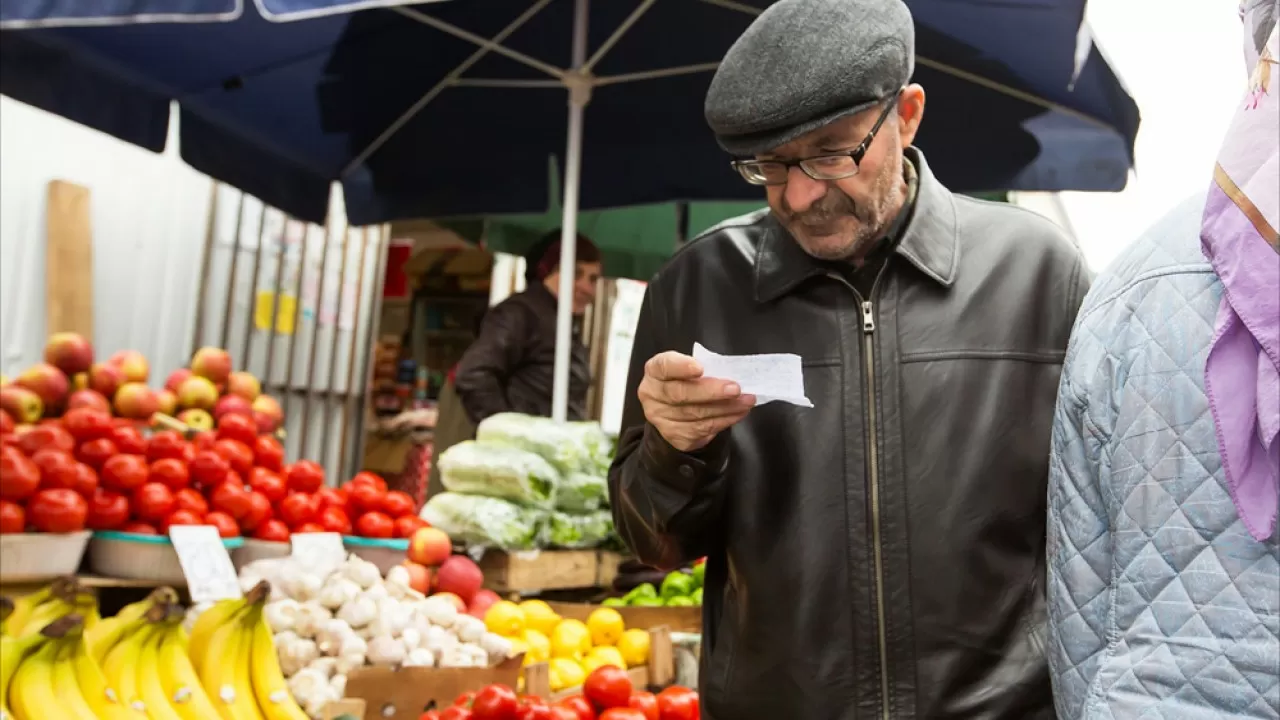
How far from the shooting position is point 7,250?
5.49 meters

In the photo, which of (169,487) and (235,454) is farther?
(235,454)

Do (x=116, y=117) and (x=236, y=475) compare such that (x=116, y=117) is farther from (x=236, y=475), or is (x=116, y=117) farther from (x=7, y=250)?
(x=236, y=475)

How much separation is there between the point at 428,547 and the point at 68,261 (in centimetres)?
322

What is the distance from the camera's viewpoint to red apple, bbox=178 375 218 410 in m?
4.12

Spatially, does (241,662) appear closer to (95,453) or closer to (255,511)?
(255,511)

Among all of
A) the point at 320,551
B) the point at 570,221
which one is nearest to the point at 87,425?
the point at 320,551

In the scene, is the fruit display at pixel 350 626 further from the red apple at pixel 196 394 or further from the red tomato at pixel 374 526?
the red apple at pixel 196 394

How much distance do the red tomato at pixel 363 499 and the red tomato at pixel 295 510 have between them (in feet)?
0.77

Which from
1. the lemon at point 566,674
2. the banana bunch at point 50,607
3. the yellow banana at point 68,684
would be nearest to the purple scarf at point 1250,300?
the yellow banana at point 68,684

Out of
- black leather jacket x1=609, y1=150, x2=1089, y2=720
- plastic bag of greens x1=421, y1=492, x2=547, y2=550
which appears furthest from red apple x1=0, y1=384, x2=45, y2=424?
black leather jacket x1=609, y1=150, x2=1089, y2=720

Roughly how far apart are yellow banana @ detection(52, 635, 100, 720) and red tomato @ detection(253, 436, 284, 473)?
136cm

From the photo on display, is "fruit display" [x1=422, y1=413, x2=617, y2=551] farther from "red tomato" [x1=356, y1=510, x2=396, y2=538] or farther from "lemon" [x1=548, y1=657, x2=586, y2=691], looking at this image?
"lemon" [x1=548, y1=657, x2=586, y2=691]

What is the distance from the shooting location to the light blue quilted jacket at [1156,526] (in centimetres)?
94

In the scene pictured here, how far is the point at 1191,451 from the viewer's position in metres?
0.97
